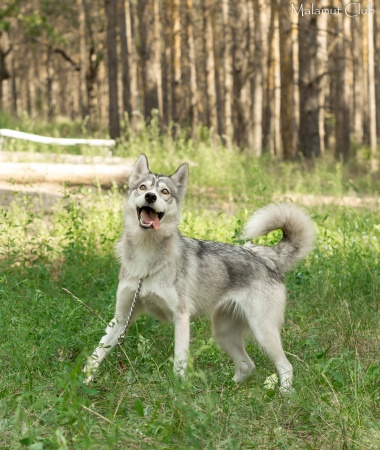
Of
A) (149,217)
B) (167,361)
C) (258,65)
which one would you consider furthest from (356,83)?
(149,217)

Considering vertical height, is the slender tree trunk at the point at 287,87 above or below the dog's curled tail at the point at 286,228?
above

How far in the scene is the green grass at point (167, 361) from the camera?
13.4 ft

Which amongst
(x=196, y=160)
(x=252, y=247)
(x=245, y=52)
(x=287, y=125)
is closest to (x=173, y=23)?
(x=245, y=52)

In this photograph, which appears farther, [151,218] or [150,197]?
[151,218]

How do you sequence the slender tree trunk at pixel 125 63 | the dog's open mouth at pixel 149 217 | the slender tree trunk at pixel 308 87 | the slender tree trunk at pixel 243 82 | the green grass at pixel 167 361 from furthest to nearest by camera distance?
the slender tree trunk at pixel 243 82, the slender tree trunk at pixel 125 63, the slender tree trunk at pixel 308 87, the dog's open mouth at pixel 149 217, the green grass at pixel 167 361

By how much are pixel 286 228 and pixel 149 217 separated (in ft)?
3.90

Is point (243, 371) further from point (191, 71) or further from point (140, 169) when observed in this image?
point (191, 71)

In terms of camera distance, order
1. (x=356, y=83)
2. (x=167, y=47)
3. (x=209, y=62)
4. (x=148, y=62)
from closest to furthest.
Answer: (x=148, y=62) → (x=209, y=62) → (x=356, y=83) → (x=167, y=47)

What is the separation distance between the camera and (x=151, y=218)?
5.34 m

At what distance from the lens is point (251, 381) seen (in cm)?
560

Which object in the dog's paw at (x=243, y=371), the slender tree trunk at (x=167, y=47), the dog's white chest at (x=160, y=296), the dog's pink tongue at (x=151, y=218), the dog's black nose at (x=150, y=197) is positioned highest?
the slender tree trunk at (x=167, y=47)

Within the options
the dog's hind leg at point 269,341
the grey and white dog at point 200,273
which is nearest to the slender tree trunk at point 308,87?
the grey and white dog at point 200,273

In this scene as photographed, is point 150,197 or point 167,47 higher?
point 167,47

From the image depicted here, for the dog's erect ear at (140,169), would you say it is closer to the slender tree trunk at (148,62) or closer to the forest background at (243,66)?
the forest background at (243,66)
